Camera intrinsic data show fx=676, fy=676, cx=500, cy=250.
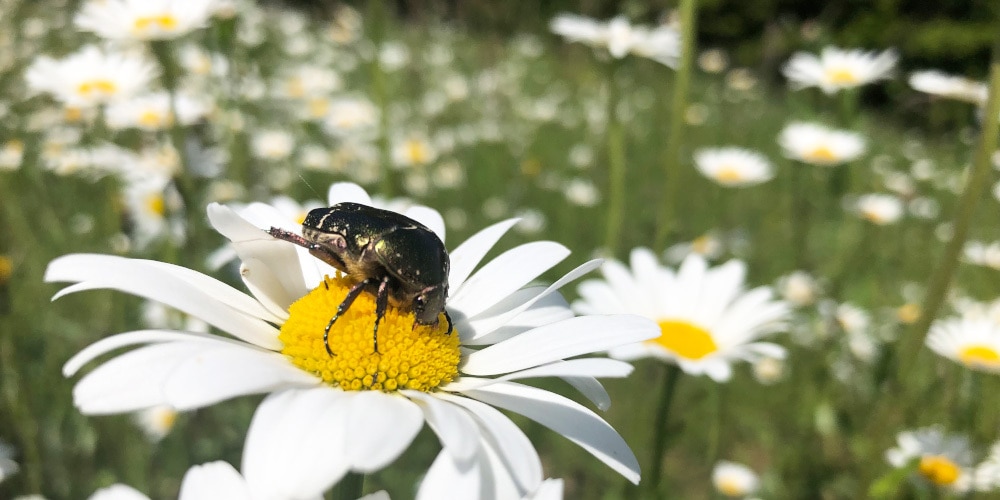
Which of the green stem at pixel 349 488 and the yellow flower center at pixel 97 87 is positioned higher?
the yellow flower center at pixel 97 87

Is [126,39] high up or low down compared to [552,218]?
down

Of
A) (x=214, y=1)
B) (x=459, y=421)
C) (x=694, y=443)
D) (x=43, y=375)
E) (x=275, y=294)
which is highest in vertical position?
(x=214, y=1)

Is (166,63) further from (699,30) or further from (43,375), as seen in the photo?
(699,30)

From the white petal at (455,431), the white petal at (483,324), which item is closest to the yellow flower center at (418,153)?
the white petal at (483,324)

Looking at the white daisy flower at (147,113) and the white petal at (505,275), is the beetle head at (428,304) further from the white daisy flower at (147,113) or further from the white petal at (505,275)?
the white daisy flower at (147,113)

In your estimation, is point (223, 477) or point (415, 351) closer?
point (223, 477)

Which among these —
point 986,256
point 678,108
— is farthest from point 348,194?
point 986,256

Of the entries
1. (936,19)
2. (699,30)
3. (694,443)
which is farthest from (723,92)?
(694,443)
